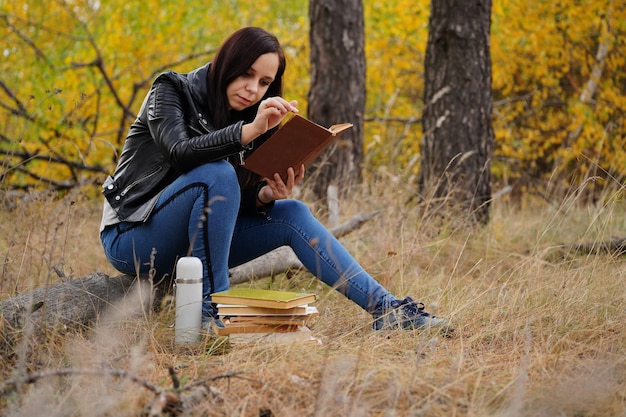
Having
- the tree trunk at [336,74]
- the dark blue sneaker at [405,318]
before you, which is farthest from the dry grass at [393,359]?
the tree trunk at [336,74]

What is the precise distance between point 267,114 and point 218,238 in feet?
1.54

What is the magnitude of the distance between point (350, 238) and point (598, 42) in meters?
5.26

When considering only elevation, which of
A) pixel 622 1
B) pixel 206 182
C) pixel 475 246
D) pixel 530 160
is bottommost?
pixel 530 160

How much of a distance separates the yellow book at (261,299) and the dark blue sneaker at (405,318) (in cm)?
31

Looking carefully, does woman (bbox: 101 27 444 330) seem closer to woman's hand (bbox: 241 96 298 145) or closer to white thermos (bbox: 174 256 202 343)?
woman's hand (bbox: 241 96 298 145)

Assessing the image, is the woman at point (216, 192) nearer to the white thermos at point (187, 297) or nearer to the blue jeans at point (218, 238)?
the blue jeans at point (218, 238)

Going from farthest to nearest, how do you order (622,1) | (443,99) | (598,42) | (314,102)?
(598,42)
(622,1)
(314,102)
(443,99)

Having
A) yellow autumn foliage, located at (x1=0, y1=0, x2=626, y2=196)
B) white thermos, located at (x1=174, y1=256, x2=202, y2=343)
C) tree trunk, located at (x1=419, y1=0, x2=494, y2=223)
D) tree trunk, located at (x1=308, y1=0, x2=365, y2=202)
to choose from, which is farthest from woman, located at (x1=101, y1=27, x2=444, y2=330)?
yellow autumn foliage, located at (x1=0, y1=0, x2=626, y2=196)

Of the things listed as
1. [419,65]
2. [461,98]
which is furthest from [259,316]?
[419,65]

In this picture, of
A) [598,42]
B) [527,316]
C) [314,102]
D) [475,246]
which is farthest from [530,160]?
[527,316]

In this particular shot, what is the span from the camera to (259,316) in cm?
243

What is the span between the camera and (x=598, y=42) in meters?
7.93

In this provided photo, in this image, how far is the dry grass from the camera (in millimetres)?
1797

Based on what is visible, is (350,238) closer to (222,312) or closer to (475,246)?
(475,246)
